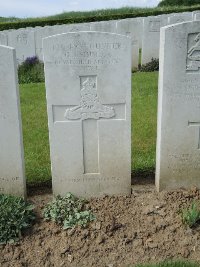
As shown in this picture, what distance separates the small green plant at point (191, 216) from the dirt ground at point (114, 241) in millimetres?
65

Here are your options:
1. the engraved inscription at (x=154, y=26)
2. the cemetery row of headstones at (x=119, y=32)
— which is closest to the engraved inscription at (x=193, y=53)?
the cemetery row of headstones at (x=119, y=32)

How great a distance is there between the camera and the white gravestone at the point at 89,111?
12.4ft

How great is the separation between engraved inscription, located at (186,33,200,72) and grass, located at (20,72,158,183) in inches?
60.9

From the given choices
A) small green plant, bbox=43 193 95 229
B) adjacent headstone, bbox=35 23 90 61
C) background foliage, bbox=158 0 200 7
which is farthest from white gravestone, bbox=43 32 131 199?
background foliage, bbox=158 0 200 7

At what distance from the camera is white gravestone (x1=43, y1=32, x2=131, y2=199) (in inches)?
149

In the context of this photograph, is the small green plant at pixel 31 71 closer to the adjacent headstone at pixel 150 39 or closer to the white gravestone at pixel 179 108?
the adjacent headstone at pixel 150 39

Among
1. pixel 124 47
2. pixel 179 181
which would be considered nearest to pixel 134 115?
pixel 179 181

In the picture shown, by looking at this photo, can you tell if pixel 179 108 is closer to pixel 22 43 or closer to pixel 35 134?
pixel 35 134

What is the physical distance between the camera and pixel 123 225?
12.4 ft

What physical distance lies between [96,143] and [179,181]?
1.05 meters

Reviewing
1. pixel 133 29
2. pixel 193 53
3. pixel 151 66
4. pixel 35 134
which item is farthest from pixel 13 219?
pixel 133 29

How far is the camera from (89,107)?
396 centimetres

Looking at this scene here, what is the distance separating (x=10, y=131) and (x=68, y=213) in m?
1.03

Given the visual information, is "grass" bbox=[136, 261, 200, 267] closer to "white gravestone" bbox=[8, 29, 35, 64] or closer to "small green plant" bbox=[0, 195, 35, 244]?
"small green plant" bbox=[0, 195, 35, 244]
